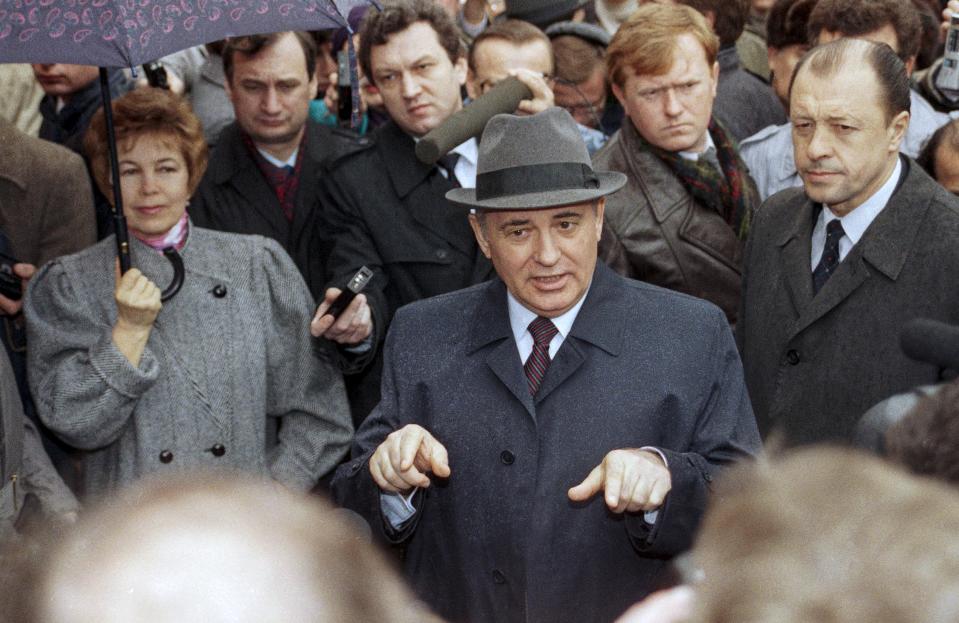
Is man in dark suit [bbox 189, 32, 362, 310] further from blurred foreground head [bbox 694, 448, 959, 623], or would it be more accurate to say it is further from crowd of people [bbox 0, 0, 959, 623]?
blurred foreground head [bbox 694, 448, 959, 623]

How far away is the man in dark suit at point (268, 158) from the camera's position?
4.71m

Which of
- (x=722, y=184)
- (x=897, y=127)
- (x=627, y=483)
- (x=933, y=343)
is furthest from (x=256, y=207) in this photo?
(x=933, y=343)

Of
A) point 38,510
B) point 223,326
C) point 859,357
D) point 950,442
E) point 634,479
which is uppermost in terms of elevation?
point 950,442

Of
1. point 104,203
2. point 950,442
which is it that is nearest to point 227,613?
point 950,442

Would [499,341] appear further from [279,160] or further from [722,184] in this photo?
[279,160]

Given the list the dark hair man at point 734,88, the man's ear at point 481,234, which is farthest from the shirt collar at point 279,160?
the dark hair man at point 734,88

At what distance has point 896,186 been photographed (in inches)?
141

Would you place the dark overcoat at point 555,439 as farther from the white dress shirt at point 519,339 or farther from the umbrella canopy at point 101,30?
the umbrella canopy at point 101,30

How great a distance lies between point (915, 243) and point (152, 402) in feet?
7.25

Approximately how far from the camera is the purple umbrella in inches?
134

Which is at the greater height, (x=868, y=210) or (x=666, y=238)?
(x=868, y=210)

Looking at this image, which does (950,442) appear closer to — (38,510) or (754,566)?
(754,566)

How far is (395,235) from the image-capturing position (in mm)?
4316

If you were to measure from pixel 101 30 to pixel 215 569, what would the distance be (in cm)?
263
